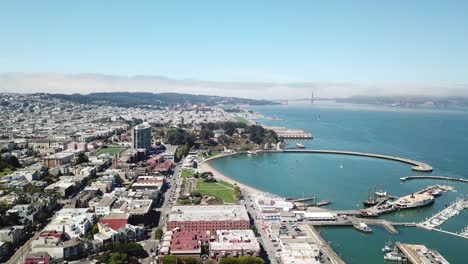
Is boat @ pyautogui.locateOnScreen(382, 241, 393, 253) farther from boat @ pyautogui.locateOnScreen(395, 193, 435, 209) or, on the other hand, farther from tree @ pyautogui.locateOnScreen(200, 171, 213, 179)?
tree @ pyautogui.locateOnScreen(200, 171, 213, 179)

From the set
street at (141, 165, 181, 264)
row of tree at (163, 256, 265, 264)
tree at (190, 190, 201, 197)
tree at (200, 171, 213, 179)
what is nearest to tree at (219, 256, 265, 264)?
row of tree at (163, 256, 265, 264)

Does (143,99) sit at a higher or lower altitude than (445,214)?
higher

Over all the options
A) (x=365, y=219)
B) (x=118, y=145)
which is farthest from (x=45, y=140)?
(x=365, y=219)

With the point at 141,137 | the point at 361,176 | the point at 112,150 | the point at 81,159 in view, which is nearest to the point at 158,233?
the point at 81,159

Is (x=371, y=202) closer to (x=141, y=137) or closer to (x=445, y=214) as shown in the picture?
(x=445, y=214)

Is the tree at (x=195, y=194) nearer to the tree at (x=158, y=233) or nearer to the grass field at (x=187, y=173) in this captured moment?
the grass field at (x=187, y=173)

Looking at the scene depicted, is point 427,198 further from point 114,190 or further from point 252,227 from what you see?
point 114,190
